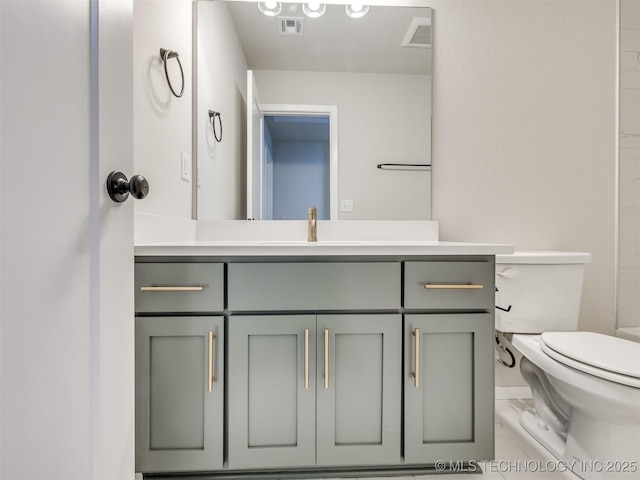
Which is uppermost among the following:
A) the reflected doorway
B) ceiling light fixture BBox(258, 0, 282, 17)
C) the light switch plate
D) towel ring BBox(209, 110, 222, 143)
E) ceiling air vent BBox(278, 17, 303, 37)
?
ceiling light fixture BBox(258, 0, 282, 17)

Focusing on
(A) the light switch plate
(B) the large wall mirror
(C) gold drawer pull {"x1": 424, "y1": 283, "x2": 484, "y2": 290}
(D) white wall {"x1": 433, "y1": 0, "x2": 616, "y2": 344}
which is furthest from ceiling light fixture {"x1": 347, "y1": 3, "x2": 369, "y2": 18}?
(C) gold drawer pull {"x1": 424, "y1": 283, "x2": 484, "y2": 290}

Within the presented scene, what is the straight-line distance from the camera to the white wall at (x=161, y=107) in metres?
1.23

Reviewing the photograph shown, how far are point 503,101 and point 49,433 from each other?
7.17ft

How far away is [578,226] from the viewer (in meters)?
1.86

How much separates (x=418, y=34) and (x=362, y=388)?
174cm

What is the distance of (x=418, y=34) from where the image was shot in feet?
5.79

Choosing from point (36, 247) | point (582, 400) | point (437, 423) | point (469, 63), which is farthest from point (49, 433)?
point (469, 63)

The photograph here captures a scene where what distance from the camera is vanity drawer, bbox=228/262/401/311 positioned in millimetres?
1120

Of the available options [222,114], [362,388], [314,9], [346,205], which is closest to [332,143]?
[346,205]

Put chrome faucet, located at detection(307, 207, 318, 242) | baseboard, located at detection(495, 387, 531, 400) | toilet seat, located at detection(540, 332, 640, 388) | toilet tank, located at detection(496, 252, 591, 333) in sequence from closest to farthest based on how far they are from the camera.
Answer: toilet seat, located at detection(540, 332, 640, 388)
toilet tank, located at detection(496, 252, 591, 333)
chrome faucet, located at detection(307, 207, 318, 242)
baseboard, located at detection(495, 387, 531, 400)

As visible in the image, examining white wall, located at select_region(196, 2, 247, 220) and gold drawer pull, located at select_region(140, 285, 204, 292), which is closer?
gold drawer pull, located at select_region(140, 285, 204, 292)

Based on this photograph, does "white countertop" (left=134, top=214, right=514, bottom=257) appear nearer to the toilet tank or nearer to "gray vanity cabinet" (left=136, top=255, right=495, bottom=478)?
"gray vanity cabinet" (left=136, top=255, right=495, bottom=478)

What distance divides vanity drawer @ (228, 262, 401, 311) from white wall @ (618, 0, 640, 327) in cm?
160

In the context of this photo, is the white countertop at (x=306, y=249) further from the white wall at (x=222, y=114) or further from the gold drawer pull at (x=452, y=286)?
the white wall at (x=222, y=114)
